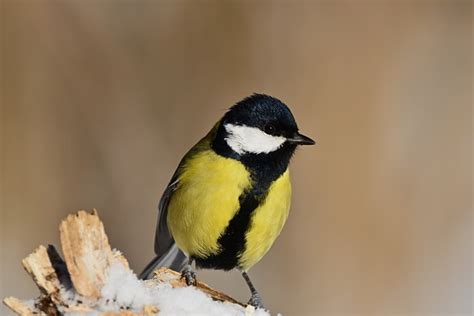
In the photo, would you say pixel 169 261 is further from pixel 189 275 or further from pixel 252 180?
pixel 252 180

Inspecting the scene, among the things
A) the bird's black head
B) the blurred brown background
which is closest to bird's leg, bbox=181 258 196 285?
the bird's black head

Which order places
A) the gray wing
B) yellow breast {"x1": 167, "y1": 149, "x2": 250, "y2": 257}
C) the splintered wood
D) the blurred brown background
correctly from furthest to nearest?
the blurred brown background → the gray wing → yellow breast {"x1": 167, "y1": 149, "x2": 250, "y2": 257} → the splintered wood

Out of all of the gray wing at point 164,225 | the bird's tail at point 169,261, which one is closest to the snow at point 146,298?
the gray wing at point 164,225

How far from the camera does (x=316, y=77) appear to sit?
13.6 ft

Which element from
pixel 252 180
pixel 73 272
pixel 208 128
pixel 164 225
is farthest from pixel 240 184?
pixel 208 128

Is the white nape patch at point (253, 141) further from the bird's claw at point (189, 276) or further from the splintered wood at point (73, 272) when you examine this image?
the splintered wood at point (73, 272)

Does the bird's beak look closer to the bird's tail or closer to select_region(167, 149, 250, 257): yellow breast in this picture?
select_region(167, 149, 250, 257): yellow breast

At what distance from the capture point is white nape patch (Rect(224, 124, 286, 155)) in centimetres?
225

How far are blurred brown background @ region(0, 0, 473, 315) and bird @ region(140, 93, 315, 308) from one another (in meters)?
1.66

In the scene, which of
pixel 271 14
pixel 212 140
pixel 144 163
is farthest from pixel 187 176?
pixel 271 14

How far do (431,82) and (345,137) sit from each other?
92 centimetres

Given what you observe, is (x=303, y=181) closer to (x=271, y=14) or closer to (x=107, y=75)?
(x=271, y=14)

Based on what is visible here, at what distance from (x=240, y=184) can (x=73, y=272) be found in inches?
34.8

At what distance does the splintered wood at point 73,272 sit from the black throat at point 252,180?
0.78m
